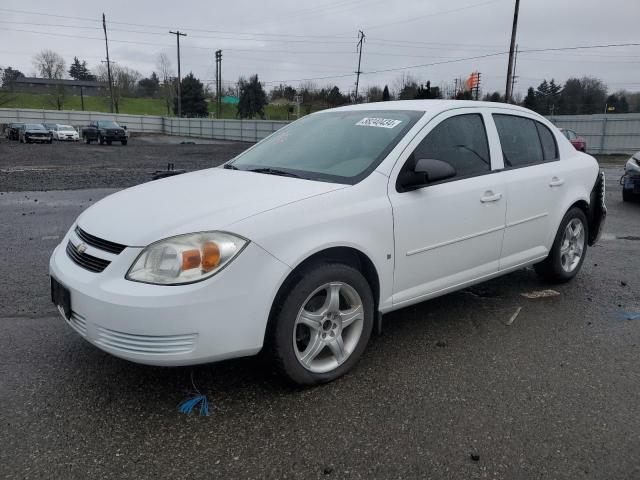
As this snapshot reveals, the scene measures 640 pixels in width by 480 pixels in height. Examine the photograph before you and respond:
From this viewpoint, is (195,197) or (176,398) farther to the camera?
(195,197)

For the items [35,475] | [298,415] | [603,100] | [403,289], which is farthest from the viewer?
[603,100]

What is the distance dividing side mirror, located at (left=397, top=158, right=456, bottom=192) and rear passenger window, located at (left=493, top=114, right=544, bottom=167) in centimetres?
106

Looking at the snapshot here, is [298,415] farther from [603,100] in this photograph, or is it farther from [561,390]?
[603,100]

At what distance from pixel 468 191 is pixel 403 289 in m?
0.88

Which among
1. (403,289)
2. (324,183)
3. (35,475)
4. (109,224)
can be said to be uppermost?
(324,183)

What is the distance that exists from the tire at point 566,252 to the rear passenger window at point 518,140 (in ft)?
2.31

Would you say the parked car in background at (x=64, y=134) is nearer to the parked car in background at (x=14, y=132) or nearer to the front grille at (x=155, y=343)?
the parked car in background at (x=14, y=132)

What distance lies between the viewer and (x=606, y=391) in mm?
3121

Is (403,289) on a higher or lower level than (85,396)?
higher

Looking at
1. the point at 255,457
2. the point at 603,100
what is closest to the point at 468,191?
the point at 255,457

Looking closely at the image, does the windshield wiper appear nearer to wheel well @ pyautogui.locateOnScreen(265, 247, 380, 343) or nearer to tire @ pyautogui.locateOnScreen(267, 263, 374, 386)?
wheel well @ pyautogui.locateOnScreen(265, 247, 380, 343)

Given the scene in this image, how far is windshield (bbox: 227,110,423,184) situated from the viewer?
3.50 metres

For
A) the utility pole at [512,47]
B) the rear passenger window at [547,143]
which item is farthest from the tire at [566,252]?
the utility pole at [512,47]

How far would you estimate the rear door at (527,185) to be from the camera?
4227mm
